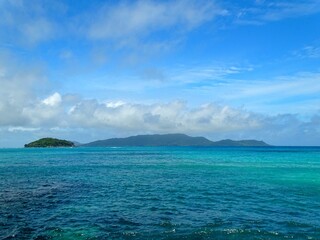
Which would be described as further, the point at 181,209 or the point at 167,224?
the point at 181,209

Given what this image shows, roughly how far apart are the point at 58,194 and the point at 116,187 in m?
8.79

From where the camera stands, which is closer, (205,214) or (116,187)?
(205,214)

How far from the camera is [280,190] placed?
133ft

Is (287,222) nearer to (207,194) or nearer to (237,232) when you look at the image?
(237,232)

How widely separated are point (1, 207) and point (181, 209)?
17.4m

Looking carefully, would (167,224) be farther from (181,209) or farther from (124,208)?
(124,208)

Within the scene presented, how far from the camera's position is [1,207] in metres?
30.4

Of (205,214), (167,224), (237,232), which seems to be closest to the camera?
(237,232)

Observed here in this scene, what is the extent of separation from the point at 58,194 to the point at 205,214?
19.1 m

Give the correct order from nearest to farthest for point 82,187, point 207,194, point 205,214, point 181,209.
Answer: point 205,214 → point 181,209 → point 207,194 → point 82,187

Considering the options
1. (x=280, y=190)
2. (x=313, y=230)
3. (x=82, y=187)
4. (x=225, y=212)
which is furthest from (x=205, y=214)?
(x=82, y=187)

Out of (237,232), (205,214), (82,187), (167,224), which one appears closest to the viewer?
(237,232)

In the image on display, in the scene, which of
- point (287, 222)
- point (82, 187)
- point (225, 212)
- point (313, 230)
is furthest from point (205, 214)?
point (82, 187)

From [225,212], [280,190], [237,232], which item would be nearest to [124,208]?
[225,212]
